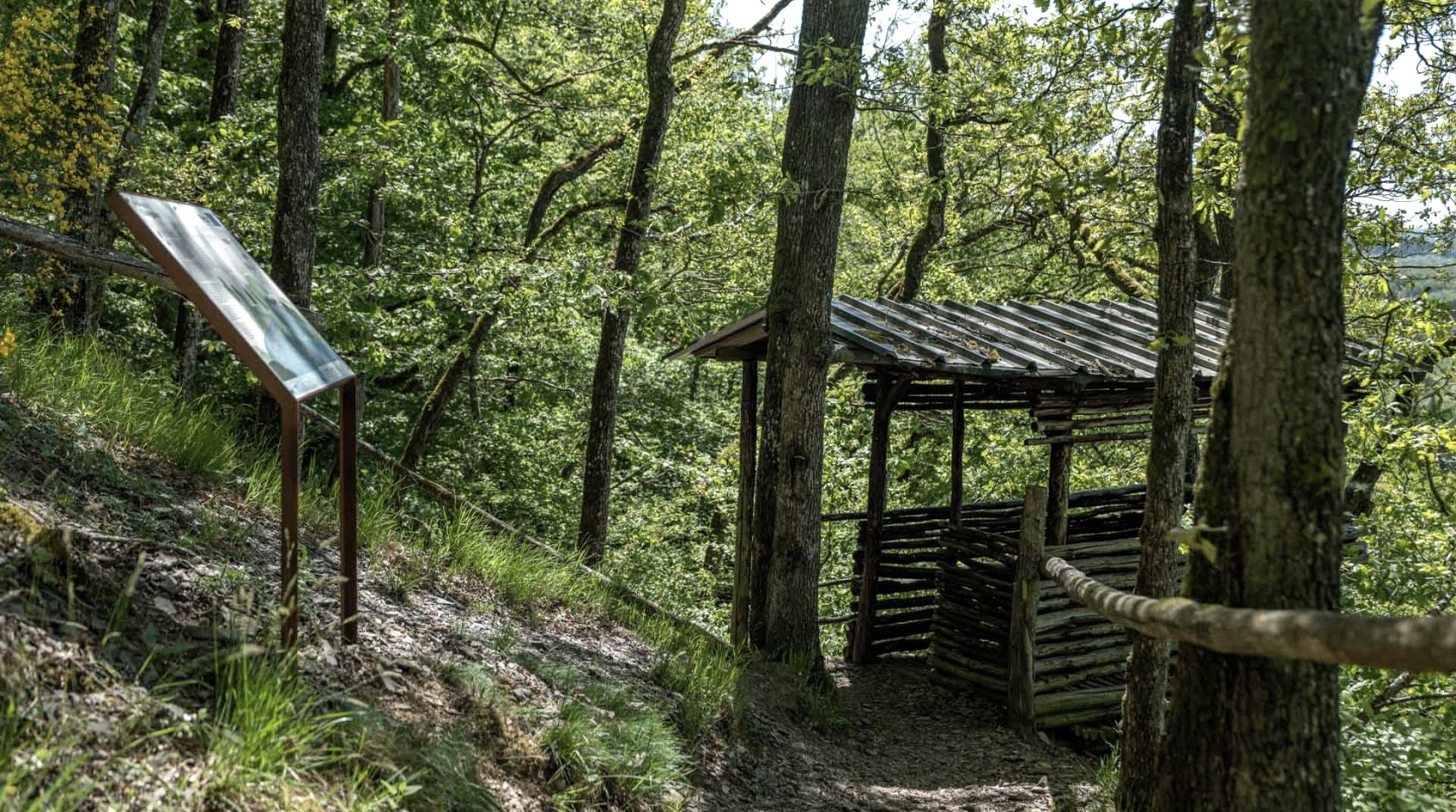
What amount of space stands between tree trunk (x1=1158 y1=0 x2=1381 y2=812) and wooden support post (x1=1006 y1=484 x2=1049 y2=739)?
502 centimetres

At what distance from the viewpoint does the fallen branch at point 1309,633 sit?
2.00 m

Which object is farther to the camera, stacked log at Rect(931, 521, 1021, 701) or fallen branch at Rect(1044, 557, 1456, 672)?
stacked log at Rect(931, 521, 1021, 701)

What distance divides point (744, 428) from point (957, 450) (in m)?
2.28

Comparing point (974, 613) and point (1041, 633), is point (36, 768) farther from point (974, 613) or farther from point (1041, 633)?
point (974, 613)

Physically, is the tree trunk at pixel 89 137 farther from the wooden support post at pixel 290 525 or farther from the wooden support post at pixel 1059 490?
the wooden support post at pixel 1059 490

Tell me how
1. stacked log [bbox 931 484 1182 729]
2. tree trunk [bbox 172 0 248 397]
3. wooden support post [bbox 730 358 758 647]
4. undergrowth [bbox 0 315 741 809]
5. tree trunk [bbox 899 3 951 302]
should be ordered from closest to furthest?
undergrowth [bbox 0 315 741 809] < stacked log [bbox 931 484 1182 729] < wooden support post [bbox 730 358 758 647] < tree trunk [bbox 172 0 248 397] < tree trunk [bbox 899 3 951 302]

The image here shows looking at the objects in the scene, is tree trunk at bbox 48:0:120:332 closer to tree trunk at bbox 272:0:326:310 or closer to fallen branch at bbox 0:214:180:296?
tree trunk at bbox 272:0:326:310

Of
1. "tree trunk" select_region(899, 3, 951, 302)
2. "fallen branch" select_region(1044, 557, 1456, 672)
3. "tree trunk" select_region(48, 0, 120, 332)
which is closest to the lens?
"fallen branch" select_region(1044, 557, 1456, 672)

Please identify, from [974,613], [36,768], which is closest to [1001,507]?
[974,613]

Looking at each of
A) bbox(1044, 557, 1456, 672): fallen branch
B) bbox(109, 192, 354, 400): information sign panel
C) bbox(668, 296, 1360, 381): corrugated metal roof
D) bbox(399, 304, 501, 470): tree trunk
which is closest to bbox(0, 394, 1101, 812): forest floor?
bbox(109, 192, 354, 400): information sign panel

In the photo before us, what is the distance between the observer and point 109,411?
574 centimetres

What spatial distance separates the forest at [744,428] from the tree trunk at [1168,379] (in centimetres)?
2

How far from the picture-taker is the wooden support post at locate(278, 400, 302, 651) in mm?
3211

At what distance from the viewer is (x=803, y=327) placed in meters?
7.81
